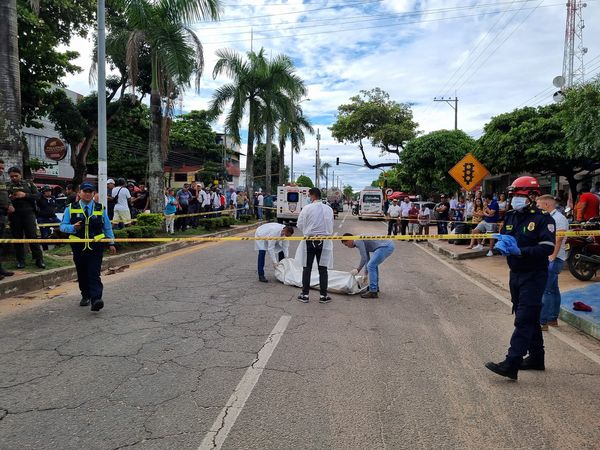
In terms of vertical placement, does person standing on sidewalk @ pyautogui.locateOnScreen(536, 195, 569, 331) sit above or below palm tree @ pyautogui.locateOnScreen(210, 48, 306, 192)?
below

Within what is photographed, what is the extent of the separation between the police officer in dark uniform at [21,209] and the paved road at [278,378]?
1992 mm

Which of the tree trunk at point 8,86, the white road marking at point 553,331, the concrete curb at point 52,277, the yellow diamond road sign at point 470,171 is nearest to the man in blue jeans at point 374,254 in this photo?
the white road marking at point 553,331

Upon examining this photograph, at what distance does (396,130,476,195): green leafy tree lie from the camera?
3300 cm

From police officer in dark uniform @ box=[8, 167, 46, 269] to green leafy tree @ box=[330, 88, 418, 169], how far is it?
4027 cm

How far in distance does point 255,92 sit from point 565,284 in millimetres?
21964

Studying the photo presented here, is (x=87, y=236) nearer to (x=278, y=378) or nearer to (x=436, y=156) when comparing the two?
(x=278, y=378)

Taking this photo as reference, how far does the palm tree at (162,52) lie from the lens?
49.6 ft

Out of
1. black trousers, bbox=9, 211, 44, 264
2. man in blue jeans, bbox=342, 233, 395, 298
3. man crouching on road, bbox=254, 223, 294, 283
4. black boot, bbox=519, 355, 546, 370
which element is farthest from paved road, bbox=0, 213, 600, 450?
black trousers, bbox=9, 211, 44, 264

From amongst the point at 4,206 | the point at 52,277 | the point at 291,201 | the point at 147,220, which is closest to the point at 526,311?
the point at 52,277

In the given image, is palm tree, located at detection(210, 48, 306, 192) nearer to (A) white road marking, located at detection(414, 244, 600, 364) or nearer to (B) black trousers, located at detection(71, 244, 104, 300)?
(A) white road marking, located at detection(414, 244, 600, 364)

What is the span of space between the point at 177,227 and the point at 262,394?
15010 millimetres

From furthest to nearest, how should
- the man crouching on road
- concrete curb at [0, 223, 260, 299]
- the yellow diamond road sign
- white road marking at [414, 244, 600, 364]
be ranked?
the yellow diamond road sign → the man crouching on road → concrete curb at [0, 223, 260, 299] → white road marking at [414, 244, 600, 364]

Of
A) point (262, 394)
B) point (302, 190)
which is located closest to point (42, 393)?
point (262, 394)

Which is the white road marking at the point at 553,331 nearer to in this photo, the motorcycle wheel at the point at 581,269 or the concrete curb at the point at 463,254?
the concrete curb at the point at 463,254
